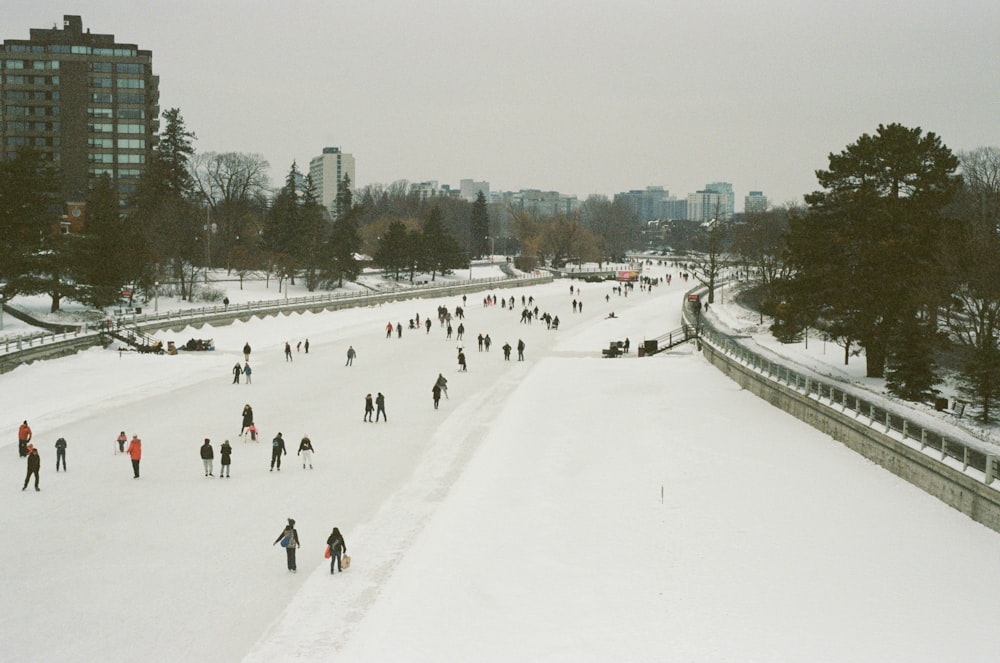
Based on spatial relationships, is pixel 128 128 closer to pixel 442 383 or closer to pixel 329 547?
pixel 442 383

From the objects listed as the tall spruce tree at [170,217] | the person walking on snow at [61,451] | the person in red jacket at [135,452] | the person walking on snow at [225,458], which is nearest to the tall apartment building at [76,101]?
the tall spruce tree at [170,217]

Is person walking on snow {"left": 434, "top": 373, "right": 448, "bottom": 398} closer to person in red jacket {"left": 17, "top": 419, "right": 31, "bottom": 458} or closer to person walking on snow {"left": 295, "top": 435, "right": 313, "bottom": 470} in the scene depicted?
person walking on snow {"left": 295, "top": 435, "right": 313, "bottom": 470}

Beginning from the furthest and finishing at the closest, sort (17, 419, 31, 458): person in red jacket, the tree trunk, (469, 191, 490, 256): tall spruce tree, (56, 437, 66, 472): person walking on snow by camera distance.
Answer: (469, 191, 490, 256): tall spruce tree → the tree trunk → (17, 419, 31, 458): person in red jacket → (56, 437, 66, 472): person walking on snow

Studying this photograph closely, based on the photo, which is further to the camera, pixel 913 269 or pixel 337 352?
pixel 337 352

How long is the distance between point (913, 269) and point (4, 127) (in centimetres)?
9373

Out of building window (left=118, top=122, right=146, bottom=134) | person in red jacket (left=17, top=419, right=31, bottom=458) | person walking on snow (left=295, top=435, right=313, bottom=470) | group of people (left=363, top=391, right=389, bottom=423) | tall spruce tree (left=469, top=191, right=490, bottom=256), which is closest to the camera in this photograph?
person walking on snow (left=295, top=435, right=313, bottom=470)

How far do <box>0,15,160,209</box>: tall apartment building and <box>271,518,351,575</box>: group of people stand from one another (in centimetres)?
8692

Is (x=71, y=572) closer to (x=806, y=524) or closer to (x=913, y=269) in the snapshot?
(x=806, y=524)

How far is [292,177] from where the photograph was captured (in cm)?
9694

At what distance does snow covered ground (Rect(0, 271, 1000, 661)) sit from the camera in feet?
43.2

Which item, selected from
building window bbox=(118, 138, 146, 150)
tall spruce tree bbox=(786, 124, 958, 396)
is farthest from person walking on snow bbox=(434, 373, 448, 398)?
building window bbox=(118, 138, 146, 150)

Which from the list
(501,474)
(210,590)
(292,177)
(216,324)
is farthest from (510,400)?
(292,177)

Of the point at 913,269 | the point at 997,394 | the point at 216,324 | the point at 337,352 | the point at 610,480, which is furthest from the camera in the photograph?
the point at 216,324

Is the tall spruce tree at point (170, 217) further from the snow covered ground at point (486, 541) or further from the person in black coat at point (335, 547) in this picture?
the person in black coat at point (335, 547)
